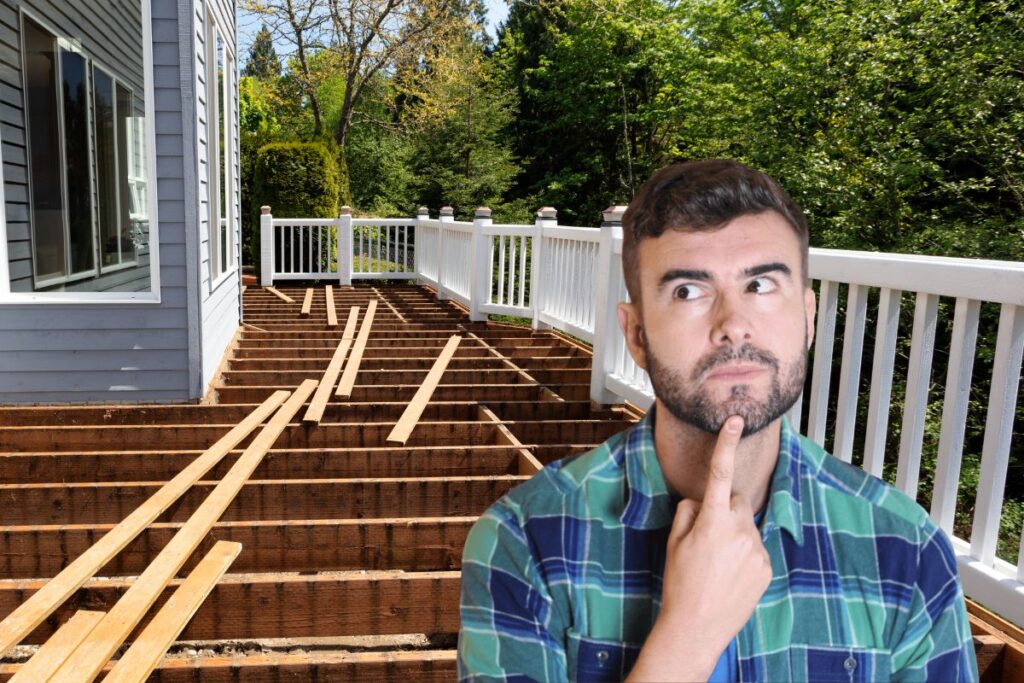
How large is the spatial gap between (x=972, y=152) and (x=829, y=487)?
45.7 feet

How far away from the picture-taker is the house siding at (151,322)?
5.11m

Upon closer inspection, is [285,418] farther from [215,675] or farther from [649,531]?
[649,531]

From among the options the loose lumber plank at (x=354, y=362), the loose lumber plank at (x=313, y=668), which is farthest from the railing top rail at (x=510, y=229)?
the loose lumber plank at (x=313, y=668)

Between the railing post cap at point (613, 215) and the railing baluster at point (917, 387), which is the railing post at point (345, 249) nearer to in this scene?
the railing post cap at point (613, 215)

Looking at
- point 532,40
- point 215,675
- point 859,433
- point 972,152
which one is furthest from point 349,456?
point 532,40

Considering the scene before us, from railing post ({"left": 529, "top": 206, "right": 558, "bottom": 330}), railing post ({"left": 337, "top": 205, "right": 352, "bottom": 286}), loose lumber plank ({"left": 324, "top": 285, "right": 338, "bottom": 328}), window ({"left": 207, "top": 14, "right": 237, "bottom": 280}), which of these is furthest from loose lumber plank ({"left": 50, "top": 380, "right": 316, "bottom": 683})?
railing post ({"left": 337, "top": 205, "right": 352, "bottom": 286})

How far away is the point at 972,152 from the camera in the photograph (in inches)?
523

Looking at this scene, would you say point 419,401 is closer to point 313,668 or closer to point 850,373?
point 850,373

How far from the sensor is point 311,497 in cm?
334

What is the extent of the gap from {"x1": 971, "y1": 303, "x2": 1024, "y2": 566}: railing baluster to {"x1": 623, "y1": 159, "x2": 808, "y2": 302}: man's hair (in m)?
1.29

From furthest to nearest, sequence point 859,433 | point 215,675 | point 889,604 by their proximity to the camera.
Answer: point 859,433
point 215,675
point 889,604

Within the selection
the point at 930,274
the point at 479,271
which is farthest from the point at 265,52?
the point at 930,274

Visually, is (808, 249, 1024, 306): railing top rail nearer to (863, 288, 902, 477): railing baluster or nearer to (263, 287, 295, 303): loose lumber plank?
(863, 288, 902, 477): railing baluster

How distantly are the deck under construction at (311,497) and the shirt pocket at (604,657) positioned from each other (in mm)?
1152
